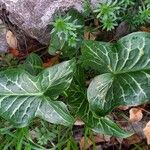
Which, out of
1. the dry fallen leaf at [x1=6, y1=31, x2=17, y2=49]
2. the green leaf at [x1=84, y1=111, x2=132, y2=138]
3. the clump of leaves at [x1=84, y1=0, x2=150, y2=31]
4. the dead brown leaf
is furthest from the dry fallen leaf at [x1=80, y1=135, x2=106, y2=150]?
the dry fallen leaf at [x1=6, y1=31, x2=17, y2=49]

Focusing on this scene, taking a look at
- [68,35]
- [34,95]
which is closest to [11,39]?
[68,35]

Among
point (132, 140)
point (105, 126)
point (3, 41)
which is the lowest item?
point (132, 140)

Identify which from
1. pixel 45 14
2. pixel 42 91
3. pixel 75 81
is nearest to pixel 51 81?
pixel 42 91

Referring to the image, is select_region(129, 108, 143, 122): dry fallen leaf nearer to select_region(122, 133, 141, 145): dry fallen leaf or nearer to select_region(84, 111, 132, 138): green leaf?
select_region(122, 133, 141, 145): dry fallen leaf

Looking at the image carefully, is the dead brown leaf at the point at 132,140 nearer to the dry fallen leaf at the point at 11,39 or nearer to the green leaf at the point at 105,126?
the green leaf at the point at 105,126

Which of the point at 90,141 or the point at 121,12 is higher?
the point at 121,12

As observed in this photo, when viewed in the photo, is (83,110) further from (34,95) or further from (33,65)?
(33,65)
